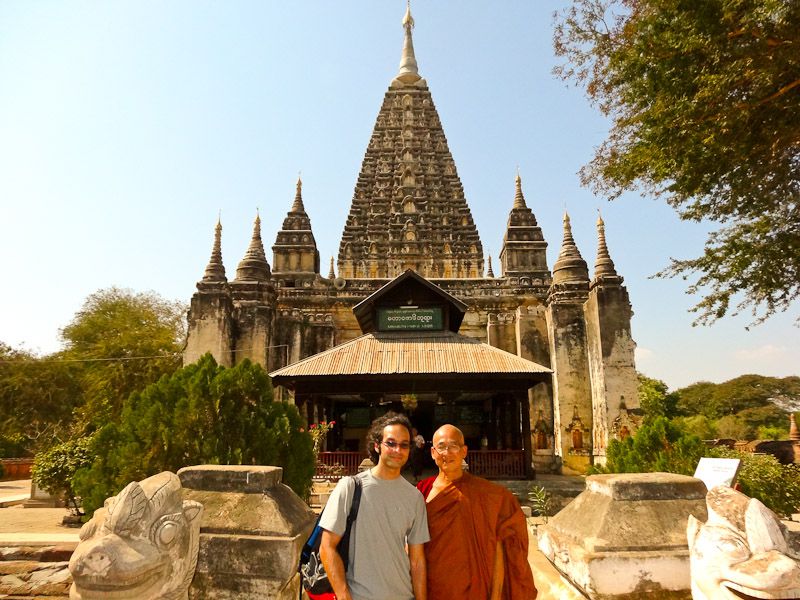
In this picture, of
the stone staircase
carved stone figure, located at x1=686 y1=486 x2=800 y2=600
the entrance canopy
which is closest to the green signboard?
the entrance canopy

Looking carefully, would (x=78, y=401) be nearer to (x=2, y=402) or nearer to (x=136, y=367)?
(x=2, y=402)

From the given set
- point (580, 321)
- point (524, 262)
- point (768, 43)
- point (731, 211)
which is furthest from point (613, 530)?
point (524, 262)

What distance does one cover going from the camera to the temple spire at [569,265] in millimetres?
20609

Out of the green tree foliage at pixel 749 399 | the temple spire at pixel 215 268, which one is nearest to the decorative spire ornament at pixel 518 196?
the temple spire at pixel 215 268

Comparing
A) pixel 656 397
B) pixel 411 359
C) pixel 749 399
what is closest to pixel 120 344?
pixel 411 359

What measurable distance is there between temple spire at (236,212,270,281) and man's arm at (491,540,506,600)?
20.2 m

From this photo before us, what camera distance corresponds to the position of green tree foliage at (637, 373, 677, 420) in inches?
1633

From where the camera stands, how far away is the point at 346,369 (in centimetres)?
1352

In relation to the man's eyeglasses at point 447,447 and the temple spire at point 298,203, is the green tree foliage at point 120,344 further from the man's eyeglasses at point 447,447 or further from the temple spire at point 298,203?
the man's eyeglasses at point 447,447

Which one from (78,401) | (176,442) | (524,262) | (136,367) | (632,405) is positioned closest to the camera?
(176,442)

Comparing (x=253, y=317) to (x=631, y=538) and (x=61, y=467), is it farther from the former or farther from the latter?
(x=631, y=538)

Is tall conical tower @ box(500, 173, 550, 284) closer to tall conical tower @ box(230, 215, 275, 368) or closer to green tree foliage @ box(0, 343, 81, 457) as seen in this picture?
tall conical tower @ box(230, 215, 275, 368)

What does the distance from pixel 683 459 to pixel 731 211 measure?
4.76 meters

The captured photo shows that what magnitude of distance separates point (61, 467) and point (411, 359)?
28.2ft
